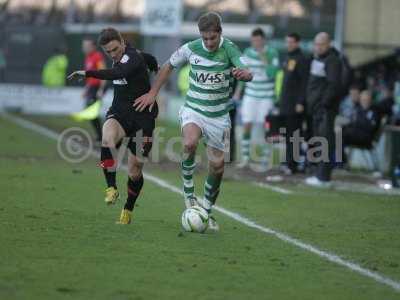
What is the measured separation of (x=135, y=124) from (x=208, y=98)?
→ 0.83m

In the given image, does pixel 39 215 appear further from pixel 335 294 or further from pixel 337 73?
pixel 337 73

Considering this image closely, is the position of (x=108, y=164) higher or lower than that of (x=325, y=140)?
higher

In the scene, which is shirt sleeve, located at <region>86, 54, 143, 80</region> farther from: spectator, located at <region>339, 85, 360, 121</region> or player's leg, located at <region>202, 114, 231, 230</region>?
spectator, located at <region>339, 85, 360, 121</region>

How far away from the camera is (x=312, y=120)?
57.0 ft

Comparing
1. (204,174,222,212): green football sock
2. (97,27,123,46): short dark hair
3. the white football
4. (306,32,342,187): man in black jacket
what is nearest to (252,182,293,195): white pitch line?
(306,32,342,187): man in black jacket

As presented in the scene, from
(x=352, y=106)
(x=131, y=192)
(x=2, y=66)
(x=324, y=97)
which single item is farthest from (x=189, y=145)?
(x=2, y=66)

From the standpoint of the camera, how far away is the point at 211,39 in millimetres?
10273

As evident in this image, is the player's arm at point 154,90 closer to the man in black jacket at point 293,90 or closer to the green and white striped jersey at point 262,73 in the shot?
the man in black jacket at point 293,90

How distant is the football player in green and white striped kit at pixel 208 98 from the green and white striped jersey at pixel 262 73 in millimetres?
→ 7348

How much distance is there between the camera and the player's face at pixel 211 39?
10.2 metres

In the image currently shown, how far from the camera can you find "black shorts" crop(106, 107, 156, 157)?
10781mm

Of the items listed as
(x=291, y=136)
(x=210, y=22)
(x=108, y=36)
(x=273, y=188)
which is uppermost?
(x=210, y=22)

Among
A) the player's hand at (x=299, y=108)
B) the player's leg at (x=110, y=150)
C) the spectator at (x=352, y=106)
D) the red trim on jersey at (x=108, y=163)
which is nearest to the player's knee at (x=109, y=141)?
the player's leg at (x=110, y=150)

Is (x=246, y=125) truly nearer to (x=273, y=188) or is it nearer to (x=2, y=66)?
(x=273, y=188)
